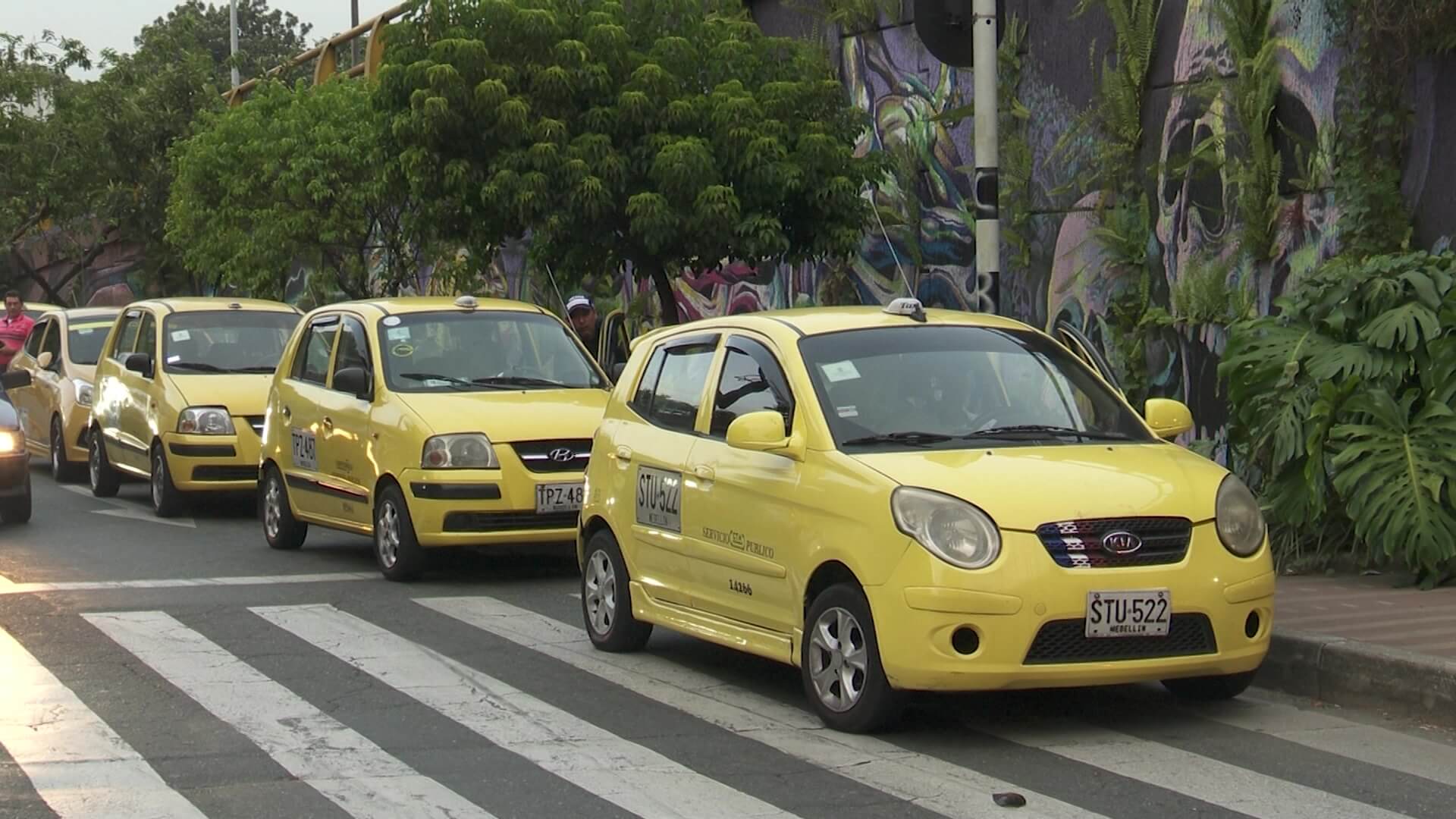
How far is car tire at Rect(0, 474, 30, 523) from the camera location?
15.0 metres

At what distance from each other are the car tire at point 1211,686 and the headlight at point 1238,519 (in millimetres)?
544

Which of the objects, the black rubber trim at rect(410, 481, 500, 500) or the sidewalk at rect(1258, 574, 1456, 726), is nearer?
the sidewalk at rect(1258, 574, 1456, 726)

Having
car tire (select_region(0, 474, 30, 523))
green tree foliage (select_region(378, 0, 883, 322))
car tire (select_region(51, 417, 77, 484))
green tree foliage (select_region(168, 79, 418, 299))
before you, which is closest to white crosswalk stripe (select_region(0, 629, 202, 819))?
car tire (select_region(0, 474, 30, 523))

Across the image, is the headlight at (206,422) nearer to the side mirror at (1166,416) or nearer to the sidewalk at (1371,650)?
the sidewalk at (1371,650)

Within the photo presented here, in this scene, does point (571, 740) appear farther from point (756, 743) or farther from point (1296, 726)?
point (1296, 726)

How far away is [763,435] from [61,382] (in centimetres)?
1363

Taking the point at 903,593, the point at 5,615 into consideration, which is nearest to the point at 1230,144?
the point at 903,593

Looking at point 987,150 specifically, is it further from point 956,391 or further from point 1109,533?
point 1109,533

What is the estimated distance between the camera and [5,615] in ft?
34.5

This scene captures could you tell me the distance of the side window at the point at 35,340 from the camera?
68.1 feet

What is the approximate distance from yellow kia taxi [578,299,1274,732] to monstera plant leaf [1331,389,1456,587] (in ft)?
6.98

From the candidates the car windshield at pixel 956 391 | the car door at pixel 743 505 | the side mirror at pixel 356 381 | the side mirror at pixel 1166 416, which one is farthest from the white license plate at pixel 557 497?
the side mirror at pixel 1166 416

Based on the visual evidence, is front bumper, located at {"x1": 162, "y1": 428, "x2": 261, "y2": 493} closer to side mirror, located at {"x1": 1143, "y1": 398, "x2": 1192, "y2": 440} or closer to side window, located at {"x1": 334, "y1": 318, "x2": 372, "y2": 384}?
side window, located at {"x1": 334, "y1": 318, "x2": 372, "y2": 384}

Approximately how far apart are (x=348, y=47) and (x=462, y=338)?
21.6 metres
